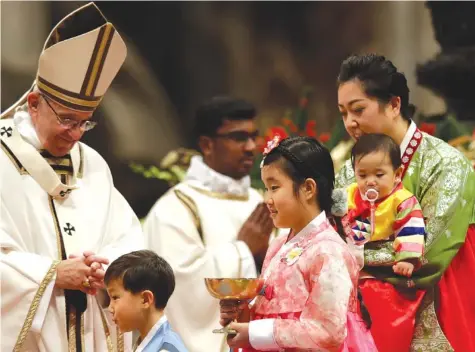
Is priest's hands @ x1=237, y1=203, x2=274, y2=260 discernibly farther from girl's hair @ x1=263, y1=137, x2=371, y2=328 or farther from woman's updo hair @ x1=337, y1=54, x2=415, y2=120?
girl's hair @ x1=263, y1=137, x2=371, y2=328

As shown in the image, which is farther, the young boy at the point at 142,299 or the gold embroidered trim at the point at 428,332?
the gold embroidered trim at the point at 428,332

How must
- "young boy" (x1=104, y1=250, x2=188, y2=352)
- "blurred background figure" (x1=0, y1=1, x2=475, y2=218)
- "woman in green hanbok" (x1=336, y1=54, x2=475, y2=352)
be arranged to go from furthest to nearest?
"blurred background figure" (x1=0, y1=1, x2=475, y2=218), "woman in green hanbok" (x1=336, y1=54, x2=475, y2=352), "young boy" (x1=104, y1=250, x2=188, y2=352)

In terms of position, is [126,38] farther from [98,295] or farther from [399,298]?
[399,298]

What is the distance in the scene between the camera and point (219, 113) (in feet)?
20.1

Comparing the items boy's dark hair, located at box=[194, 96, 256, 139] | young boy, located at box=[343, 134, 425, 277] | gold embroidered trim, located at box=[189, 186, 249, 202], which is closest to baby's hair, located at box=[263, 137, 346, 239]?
young boy, located at box=[343, 134, 425, 277]

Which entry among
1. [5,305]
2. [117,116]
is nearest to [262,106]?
[117,116]

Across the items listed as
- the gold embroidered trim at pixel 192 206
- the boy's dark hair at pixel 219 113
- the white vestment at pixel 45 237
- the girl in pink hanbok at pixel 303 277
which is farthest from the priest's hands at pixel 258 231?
the girl in pink hanbok at pixel 303 277

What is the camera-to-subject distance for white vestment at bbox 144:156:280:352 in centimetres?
555

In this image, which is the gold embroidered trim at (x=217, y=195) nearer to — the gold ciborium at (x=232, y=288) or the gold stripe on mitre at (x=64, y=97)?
the gold stripe on mitre at (x=64, y=97)

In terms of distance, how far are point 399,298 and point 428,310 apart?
16 cm

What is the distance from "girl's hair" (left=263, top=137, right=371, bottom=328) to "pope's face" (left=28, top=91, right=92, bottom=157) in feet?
3.90

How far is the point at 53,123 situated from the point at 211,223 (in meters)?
1.69

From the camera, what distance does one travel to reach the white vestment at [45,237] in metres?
4.11

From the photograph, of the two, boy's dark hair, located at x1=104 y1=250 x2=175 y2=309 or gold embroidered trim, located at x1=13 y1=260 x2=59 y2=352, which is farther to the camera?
gold embroidered trim, located at x1=13 y1=260 x2=59 y2=352
